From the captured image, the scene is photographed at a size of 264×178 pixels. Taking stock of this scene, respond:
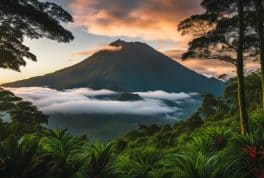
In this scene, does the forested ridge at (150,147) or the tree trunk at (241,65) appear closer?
the forested ridge at (150,147)

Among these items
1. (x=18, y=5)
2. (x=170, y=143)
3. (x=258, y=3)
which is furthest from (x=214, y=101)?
(x=18, y=5)

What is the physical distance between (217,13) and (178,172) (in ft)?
41.9

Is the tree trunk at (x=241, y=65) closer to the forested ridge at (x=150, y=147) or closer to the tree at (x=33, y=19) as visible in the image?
the forested ridge at (x=150, y=147)

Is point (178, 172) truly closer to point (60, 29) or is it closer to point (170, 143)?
point (60, 29)

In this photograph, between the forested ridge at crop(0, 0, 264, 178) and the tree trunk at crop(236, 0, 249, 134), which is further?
the tree trunk at crop(236, 0, 249, 134)

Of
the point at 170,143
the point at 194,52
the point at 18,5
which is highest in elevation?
the point at 18,5

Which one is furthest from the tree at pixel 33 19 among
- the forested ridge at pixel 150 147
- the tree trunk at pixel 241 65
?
the tree trunk at pixel 241 65

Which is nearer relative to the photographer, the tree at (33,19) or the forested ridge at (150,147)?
the forested ridge at (150,147)

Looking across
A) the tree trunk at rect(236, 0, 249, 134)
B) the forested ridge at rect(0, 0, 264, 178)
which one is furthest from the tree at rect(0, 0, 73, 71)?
the tree trunk at rect(236, 0, 249, 134)

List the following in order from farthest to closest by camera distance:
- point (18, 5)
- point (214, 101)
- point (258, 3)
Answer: point (214, 101)
point (258, 3)
point (18, 5)

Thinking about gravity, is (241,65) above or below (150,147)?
above

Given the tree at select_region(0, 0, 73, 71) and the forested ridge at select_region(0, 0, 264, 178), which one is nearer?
the forested ridge at select_region(0, 0, 264, 178)

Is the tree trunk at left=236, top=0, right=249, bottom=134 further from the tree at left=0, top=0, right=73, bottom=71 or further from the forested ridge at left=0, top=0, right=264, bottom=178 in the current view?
the tree at left=0, top=0, right=73, bottom=71

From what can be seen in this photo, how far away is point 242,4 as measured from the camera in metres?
20.1
